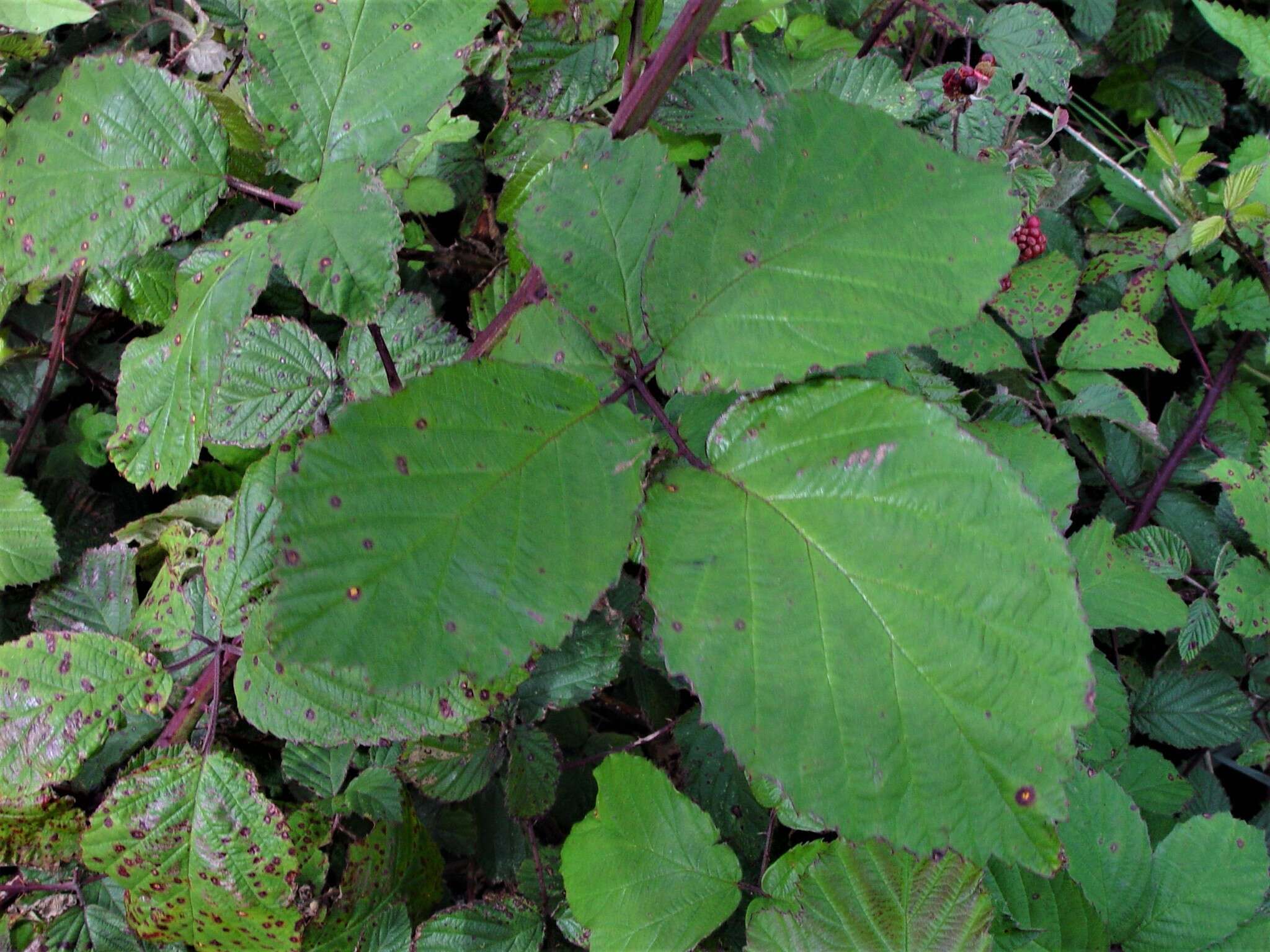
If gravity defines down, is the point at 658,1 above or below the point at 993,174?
above

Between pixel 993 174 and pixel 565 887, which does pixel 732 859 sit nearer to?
pixel 565 887

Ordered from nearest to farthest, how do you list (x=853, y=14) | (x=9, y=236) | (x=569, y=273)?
(x=569, y=273) < (x=9, y=236) < (x=853, y=14)

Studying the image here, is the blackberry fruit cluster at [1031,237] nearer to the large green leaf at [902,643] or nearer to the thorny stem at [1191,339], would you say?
the thorny stem at [1191,339]

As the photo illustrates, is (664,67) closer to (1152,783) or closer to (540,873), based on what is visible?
(540,873)

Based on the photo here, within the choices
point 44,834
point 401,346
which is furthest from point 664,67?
point 44,834

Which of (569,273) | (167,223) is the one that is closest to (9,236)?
(167,223)

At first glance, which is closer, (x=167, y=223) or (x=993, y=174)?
(x=993, y=174)

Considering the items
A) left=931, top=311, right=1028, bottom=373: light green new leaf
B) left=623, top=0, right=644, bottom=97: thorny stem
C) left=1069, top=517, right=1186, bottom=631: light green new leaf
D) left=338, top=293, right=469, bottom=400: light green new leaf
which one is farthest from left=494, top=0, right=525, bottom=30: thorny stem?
left=1069, top=517, right=1186, bottom=631: light green new leaf
